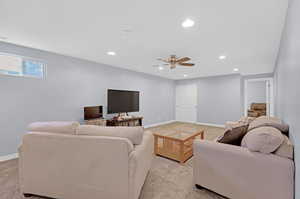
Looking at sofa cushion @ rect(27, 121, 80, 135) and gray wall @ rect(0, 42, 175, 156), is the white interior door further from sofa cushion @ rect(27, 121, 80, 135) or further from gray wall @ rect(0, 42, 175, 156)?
sofa cushion @ rect(27, 121, 80, 135)

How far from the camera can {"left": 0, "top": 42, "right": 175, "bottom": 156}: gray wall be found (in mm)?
2820

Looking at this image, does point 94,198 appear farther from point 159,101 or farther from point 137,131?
point 159,101

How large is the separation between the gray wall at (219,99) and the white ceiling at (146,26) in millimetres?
2734

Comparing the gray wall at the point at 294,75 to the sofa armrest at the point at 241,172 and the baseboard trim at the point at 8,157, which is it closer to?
the sofa armrest at the point at 241,172

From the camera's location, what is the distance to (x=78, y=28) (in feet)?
7.30

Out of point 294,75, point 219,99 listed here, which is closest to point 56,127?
point 294,75

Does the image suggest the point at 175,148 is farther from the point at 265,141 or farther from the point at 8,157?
the point at 8,157

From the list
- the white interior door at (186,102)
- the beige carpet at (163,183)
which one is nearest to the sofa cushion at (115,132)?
the beige carpet at (163,183)

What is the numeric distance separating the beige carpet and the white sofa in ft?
1.12

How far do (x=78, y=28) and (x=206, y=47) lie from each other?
2.55 metres

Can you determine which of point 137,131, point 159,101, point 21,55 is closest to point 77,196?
point 137,131

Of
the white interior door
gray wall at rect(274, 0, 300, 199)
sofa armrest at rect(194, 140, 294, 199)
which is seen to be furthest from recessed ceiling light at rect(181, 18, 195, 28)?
the white interior door

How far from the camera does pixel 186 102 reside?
7.31 metres

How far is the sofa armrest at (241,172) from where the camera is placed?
131 centimetres
